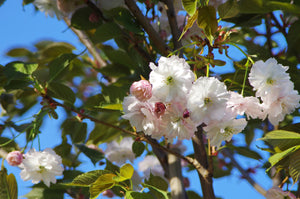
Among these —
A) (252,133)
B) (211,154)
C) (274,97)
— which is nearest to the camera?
(274,97)

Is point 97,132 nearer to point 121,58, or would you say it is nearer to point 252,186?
point 121,58

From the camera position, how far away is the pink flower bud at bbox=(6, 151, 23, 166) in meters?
1.20

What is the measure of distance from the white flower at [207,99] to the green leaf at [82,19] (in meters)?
0.64

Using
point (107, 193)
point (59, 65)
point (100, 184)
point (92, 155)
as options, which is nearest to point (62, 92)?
point (59, 65)

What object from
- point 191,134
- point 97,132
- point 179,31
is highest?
point 179,31

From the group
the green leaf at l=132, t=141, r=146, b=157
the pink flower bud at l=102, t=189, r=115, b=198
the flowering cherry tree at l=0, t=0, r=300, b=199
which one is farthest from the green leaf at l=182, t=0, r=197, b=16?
the pink flower bud at l=102, t=189, r=115, b=198

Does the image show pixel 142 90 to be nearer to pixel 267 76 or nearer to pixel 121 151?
pixel 267 76

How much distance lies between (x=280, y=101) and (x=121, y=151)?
89 cm

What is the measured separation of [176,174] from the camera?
1.19 meters

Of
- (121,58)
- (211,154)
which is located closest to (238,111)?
(211,154)

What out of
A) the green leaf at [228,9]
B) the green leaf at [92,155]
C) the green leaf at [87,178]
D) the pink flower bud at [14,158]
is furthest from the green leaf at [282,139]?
the pink flower bud at [14,158]

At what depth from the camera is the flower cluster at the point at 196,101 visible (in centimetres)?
79

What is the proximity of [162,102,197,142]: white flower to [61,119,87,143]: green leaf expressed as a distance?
59cm

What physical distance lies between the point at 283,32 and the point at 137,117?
83cm
